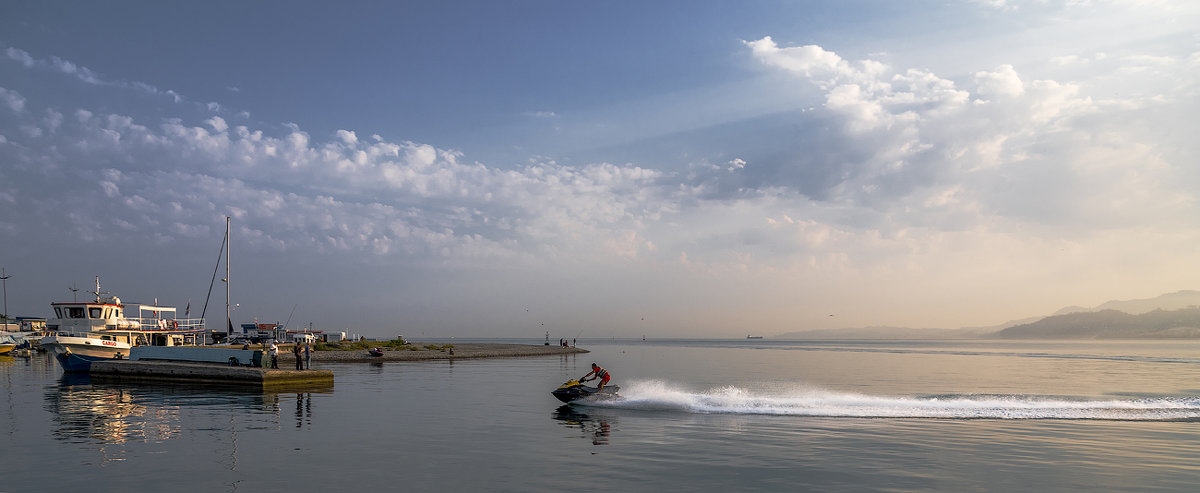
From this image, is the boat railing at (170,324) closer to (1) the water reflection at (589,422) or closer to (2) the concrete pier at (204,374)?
(2) the concrete pier at (204,374)

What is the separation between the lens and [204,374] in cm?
4359

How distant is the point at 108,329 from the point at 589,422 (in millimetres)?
65270

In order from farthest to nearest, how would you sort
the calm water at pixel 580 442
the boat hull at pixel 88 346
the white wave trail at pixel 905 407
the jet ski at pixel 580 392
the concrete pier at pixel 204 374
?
the boat hull at pixel 88 346 → the concrete pier at pixel 204 374 → the jet ski at pixel 580 392 → the white wave trail at pixel 905 407 → the calm water at pixel 580 442

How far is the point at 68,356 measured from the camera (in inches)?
1988

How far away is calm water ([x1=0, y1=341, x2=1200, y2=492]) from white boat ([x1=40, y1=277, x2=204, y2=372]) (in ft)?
86.3

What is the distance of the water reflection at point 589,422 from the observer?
77.7 ft

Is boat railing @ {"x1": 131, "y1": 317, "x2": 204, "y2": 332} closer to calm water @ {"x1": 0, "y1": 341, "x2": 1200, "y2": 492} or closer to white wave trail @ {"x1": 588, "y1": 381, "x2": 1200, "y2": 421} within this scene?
calm water @ {"x1": 0, "y1": 341, "x2": 1200, "y2": 492}

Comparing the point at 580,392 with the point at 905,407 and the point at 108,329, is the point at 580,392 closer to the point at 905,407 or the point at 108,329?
the point at 905,407

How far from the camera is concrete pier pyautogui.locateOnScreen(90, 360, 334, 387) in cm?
4131

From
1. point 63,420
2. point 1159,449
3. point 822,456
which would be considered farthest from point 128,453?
point 1159,449

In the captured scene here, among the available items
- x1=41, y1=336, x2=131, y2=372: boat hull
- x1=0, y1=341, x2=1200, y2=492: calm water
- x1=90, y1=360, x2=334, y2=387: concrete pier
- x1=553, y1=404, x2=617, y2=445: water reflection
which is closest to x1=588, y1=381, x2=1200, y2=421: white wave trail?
x1=0, y1=341, x2=1200, y2=492: calm water

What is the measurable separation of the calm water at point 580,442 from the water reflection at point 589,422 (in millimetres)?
164

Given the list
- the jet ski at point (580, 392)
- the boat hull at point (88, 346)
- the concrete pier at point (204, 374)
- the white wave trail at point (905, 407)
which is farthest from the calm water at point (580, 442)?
the boat hull at point (88, 346)

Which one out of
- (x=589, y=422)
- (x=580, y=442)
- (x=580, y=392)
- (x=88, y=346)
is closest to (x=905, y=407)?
(x=580, y=392)
